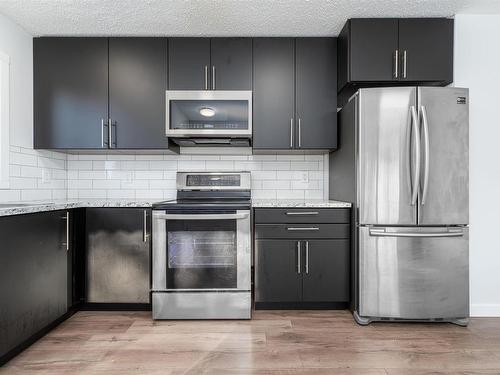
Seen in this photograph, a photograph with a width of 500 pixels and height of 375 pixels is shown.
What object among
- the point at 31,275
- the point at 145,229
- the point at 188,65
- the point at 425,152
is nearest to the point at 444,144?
the point at 425,152

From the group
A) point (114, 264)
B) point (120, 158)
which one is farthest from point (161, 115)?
Answer: point (114, 264)

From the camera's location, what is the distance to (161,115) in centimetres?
278

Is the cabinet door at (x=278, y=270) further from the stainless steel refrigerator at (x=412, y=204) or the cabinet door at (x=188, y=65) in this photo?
the cabinet door at (x=188, y=65)

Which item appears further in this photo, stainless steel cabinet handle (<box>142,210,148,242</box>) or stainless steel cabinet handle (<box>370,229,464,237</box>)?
stainless steel cabinet handle (<box>142,210,148,242</box>)

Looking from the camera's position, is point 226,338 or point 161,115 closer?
point 226,338

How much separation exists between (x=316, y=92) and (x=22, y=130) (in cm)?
245

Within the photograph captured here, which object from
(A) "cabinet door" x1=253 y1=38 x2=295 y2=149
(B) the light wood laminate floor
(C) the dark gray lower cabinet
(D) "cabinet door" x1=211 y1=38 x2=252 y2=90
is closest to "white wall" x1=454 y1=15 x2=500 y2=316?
(B) the light wood laminate floor

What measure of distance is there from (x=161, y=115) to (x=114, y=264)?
1276 mm

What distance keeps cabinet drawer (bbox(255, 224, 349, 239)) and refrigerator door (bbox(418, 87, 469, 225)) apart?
0.57m

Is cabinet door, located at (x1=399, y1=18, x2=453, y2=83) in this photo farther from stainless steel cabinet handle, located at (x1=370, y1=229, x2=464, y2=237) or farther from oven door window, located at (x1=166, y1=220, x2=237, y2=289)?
oven door window, located at (x1=166, y1=220, x2=237, y2=289)

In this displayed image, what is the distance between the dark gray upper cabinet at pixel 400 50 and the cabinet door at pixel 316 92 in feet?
0.92

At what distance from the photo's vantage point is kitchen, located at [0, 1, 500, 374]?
203 cm

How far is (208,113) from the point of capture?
2727 millimetres

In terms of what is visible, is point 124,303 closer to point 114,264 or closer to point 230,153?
point 114,264
